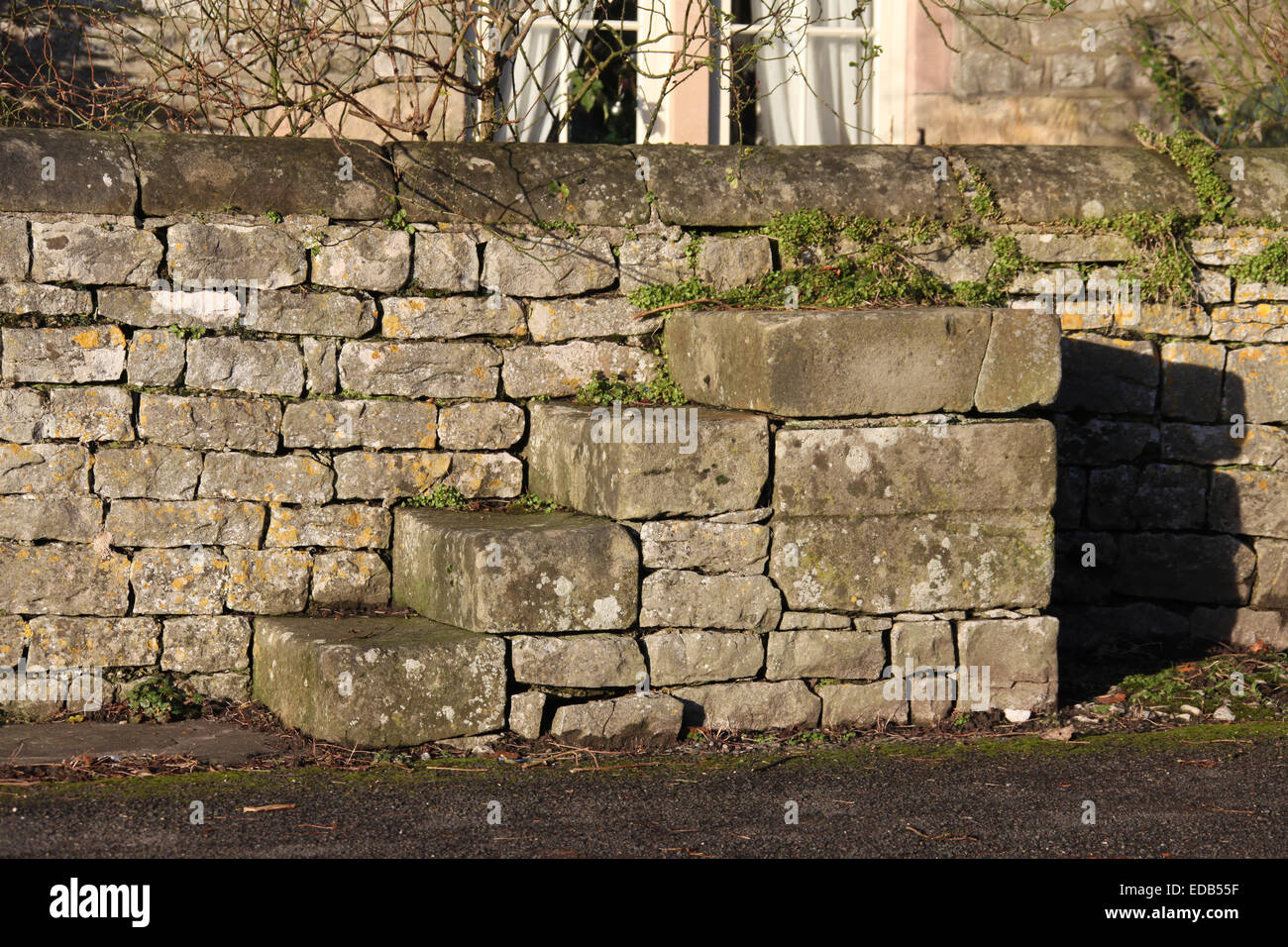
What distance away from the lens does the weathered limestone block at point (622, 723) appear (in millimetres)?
4242

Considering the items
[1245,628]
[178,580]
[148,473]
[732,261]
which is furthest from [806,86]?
[178,580]

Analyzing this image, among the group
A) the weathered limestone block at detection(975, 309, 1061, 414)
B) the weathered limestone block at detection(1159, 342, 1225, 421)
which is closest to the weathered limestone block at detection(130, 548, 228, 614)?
the weathered limestone block at detection(975, 309, 1061, 414)

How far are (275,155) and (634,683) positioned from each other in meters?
2.20

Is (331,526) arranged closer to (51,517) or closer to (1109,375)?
(51,517)

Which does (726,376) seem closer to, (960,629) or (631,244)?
(631,244)

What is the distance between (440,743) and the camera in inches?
164

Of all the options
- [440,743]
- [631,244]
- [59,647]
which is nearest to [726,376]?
[631,244]

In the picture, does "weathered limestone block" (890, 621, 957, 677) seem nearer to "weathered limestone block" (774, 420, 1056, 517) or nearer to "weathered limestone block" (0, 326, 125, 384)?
"weathered limestone block" (774, 420, 1056, 517)

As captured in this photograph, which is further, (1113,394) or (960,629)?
(1113,394)

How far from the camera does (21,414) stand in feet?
15.0

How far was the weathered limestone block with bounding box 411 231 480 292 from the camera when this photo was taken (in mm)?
4812

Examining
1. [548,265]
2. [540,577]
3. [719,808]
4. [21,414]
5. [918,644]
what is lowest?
[719,808]

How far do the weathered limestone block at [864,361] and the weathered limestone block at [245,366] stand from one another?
5.20 feet

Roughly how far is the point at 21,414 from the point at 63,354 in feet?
0.80
